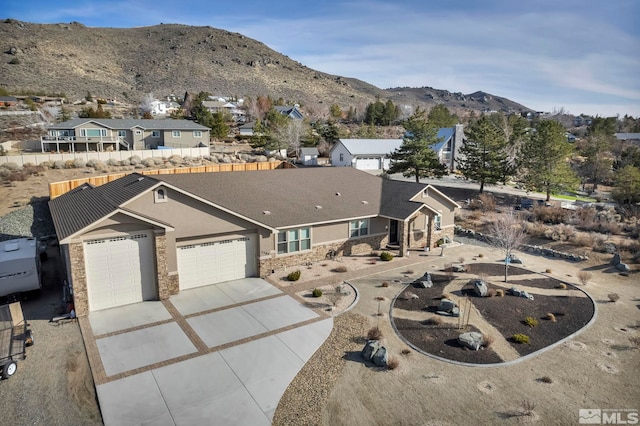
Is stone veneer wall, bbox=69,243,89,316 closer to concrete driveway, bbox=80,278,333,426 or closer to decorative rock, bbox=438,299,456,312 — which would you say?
concrete driveway, bbox=80,278,333,426

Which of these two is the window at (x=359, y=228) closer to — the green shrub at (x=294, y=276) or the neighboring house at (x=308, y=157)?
the green shrub at (x=294, y=276)

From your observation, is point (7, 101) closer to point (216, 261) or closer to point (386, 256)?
point (216, 261)

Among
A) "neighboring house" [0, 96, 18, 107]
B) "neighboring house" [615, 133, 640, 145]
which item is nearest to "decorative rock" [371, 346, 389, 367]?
"neighboring house" [0, 96, 18, 107]

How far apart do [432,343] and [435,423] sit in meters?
4.67

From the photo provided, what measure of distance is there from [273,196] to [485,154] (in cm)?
3027

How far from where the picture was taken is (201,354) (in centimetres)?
1545

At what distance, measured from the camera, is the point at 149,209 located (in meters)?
20.0

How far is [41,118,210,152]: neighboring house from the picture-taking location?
58.9m

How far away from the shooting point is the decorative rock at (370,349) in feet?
49.6

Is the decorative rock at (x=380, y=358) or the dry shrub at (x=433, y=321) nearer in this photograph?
the decorative rock at (x=380, y=358)

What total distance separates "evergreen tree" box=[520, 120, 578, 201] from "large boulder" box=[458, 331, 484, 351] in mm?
34078

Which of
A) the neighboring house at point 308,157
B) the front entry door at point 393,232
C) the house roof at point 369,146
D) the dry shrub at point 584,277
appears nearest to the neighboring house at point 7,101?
the neighboring house at point 308,157

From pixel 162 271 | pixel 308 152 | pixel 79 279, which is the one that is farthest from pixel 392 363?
pixel 308 152

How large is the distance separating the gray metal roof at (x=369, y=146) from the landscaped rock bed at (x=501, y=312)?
42169 mm
